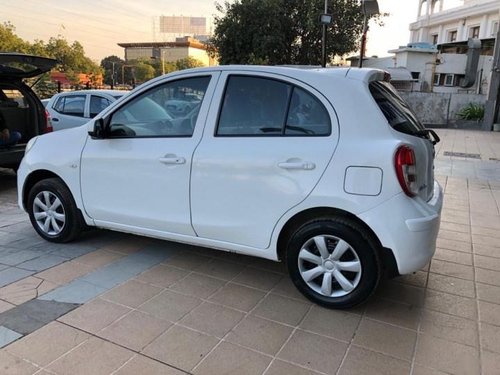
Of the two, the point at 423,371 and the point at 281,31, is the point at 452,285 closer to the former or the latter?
the point at 423,371

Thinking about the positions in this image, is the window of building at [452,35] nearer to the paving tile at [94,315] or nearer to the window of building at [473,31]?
the window of building at [473,31]

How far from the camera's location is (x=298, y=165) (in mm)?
3002

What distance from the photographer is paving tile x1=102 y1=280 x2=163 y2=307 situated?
10.5 ft

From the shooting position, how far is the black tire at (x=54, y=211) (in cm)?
415

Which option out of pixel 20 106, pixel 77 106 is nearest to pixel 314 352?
pixel 20 106

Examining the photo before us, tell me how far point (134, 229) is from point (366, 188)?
204 cm

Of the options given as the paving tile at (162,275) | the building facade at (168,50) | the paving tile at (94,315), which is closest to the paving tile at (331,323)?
the paving tile at (162,275)

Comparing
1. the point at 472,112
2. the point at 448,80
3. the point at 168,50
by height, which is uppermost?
the point at 168,50

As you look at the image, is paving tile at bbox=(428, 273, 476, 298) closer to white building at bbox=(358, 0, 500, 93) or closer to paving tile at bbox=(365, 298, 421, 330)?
→ paving tile at bbox=(365, 298, 421, 330)

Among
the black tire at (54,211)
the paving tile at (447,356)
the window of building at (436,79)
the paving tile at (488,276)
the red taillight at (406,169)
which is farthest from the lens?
the window of building at (436,79)

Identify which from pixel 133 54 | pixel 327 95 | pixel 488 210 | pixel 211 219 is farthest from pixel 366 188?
pixel 133 54

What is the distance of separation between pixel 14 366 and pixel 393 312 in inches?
94.6

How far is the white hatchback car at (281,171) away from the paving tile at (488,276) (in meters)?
0.88

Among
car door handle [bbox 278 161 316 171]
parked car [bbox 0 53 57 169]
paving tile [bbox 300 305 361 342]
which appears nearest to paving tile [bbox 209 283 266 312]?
paving tile [bbox 300 305 361 342]
